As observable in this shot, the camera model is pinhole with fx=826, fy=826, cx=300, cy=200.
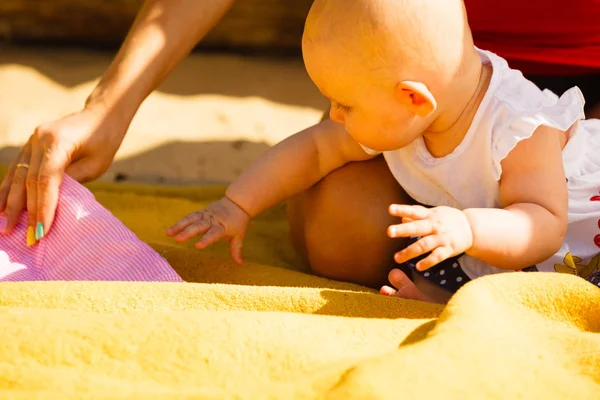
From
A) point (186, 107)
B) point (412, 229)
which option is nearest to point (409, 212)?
point (412, 229)

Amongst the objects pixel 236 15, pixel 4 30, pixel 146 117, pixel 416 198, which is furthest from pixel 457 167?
pixel 4 30

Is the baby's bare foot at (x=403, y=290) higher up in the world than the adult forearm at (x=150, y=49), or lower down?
lower down

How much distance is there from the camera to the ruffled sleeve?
1.23 m

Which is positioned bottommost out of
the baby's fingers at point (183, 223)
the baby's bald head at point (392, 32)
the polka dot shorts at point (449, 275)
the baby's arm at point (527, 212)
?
the polka dot shorts at point (449, 275)

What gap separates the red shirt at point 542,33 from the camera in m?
1.56

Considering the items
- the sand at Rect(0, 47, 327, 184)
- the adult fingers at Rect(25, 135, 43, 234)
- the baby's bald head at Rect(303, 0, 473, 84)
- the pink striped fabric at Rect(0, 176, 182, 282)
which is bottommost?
the sand at Rect(0, 47, 327, 184)

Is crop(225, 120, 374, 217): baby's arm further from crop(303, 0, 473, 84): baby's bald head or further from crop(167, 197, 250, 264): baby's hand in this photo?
crop(303, 0, 473, 84): baby's bald head

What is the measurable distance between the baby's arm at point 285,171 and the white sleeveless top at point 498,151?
14 centimetres

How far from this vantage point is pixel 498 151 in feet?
4.09

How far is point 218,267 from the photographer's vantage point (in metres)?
1.42

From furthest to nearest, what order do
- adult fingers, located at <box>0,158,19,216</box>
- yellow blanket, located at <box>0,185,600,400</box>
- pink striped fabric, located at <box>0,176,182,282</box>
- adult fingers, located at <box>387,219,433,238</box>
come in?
adult fingers, located at <box>0,158,19,216</box> → pink striped fabric, located at <box>0,176,182,282</box> → adult fingers, located at <box>387,219,433,238</box> → yellow blanket, located at <box>0,185,600,400</box>

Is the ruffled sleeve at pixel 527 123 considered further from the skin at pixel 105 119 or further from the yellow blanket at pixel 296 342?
the skin at pixel 105 119

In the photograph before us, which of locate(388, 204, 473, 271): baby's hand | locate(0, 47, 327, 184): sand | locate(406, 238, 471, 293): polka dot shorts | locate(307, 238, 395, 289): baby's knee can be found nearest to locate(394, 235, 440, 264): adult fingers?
locate(388, 204, 473, 271): baby's hand

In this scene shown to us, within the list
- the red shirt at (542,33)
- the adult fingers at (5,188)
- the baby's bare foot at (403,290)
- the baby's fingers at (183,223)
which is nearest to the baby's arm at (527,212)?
the baby's bare foot at (403,290)
